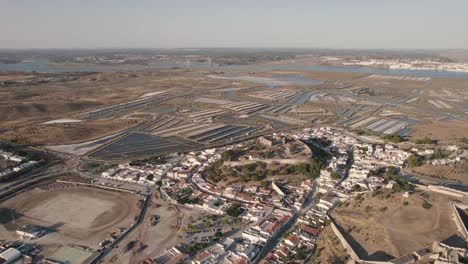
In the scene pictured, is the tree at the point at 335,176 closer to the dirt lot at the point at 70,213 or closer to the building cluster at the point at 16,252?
the dirt lot at the point at 70,213

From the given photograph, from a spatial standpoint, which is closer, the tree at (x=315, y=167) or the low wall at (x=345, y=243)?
the low wall at (x=345, y=243)

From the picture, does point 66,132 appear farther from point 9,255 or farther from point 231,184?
point 231,184

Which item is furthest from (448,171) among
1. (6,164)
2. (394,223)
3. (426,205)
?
(6,164)

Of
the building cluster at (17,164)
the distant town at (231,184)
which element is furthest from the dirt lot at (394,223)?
the building cluster at (17,164)

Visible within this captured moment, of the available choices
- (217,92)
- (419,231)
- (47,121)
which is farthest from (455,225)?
(217,92)

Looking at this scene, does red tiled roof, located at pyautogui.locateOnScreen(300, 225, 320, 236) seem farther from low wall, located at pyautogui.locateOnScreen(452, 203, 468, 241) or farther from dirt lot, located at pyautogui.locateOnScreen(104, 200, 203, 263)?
low wall, located at pyautogui.locateOnScreen(452, 203, 468, 241)
